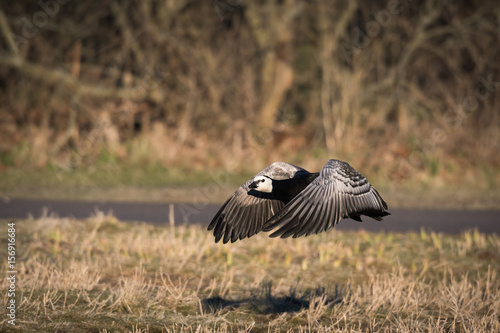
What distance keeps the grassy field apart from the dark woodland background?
25.9 ft

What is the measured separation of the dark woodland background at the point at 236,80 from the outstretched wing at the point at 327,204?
11.0 meters

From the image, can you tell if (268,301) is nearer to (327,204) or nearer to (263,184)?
(263,184)

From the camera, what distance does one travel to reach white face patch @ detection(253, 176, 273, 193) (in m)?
5.37

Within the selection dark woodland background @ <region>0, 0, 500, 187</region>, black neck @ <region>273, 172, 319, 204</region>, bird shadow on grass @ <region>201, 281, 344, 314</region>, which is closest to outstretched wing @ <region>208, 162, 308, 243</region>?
black neck @ <region>273, 172, 319, 204</region>

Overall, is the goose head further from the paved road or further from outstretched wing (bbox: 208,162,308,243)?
the paved road

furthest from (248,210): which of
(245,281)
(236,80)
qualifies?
(236,80)

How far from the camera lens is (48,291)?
540cm

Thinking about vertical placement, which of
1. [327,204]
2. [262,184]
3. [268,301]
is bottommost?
[268,301]

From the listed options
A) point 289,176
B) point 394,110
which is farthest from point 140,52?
point 289,176

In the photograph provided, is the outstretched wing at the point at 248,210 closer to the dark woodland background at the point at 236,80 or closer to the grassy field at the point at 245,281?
the grassy field at the point at 245,281

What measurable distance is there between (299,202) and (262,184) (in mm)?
670

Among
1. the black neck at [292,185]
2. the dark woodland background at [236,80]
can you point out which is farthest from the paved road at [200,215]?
the black neck at [292,185]

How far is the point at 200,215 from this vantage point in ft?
37.3

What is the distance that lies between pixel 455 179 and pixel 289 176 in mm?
10377
